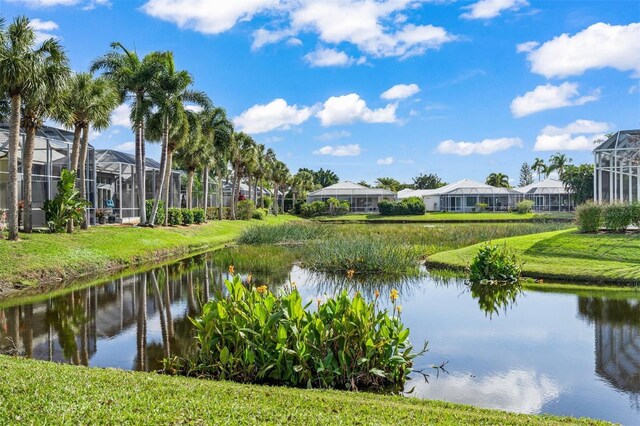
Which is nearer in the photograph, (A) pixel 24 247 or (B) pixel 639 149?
(A) pixel 24 247

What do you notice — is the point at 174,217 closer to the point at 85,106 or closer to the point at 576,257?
the point at 85,106

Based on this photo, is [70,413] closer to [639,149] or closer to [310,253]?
[310,253]

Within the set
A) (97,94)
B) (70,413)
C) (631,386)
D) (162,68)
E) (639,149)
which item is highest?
(162,68)

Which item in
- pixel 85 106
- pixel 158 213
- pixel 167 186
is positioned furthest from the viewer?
pixel 167 186

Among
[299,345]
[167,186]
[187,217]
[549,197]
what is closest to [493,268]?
[299,345]

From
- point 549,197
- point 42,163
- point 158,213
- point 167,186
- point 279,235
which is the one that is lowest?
point 279,235

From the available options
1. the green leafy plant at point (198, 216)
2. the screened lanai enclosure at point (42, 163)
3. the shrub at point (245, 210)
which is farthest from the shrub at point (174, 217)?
the shrub at point (245, 210)

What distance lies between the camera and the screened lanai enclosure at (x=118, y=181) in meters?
33.8

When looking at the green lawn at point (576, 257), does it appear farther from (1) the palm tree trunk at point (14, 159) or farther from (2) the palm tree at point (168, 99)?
(2) the palm tree at point (168, 99)

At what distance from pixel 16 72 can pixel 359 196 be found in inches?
2124

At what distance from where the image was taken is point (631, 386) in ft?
22.4

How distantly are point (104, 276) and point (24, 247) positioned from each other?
256 cm

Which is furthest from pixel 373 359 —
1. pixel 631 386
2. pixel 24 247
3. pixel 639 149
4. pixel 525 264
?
pixel 639 149

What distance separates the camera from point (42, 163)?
27.7m
